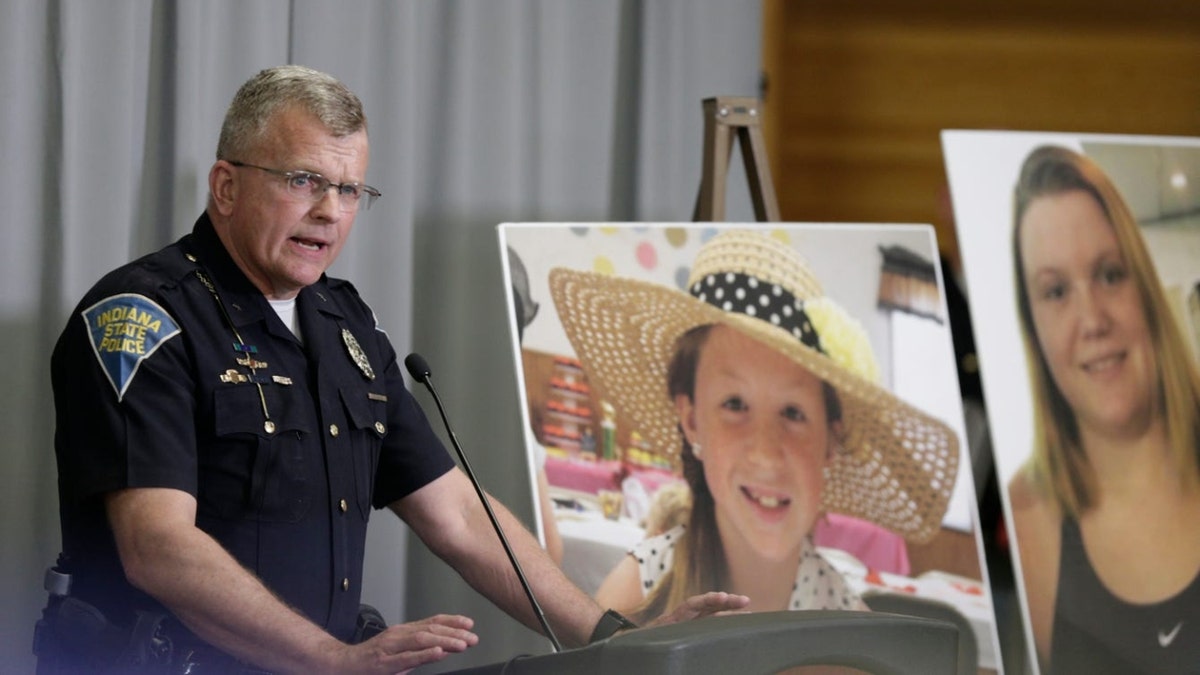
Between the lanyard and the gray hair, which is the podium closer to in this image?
the lanyard

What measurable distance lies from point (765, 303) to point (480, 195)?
0.66m

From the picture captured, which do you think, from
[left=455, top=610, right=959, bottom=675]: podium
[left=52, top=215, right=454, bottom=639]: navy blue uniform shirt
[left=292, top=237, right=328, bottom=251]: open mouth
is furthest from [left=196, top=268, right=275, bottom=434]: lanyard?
[left=455, top=610, right=959, bottom=675]: podium

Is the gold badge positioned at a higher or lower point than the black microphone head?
lower

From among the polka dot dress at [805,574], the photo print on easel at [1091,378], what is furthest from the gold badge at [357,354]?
the photo print on easel at [1091,378]

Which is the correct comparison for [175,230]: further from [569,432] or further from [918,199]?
[918,199]

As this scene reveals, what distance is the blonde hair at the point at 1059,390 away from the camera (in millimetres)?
2857

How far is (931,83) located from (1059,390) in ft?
4.28

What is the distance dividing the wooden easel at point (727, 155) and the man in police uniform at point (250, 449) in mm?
968

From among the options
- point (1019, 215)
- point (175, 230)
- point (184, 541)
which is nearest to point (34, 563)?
point (175, 230)

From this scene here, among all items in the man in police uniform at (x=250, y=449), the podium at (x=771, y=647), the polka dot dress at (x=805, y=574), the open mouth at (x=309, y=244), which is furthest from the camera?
the polka dot dress at (x=805, y=574)

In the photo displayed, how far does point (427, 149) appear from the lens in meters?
2.99

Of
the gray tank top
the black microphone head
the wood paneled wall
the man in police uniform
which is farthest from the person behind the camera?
the wood paneled wall

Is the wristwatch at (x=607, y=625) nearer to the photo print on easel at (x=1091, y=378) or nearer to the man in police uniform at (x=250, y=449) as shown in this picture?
the man in police uniform at (x=250, y=449)

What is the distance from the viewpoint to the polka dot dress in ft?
8.55
